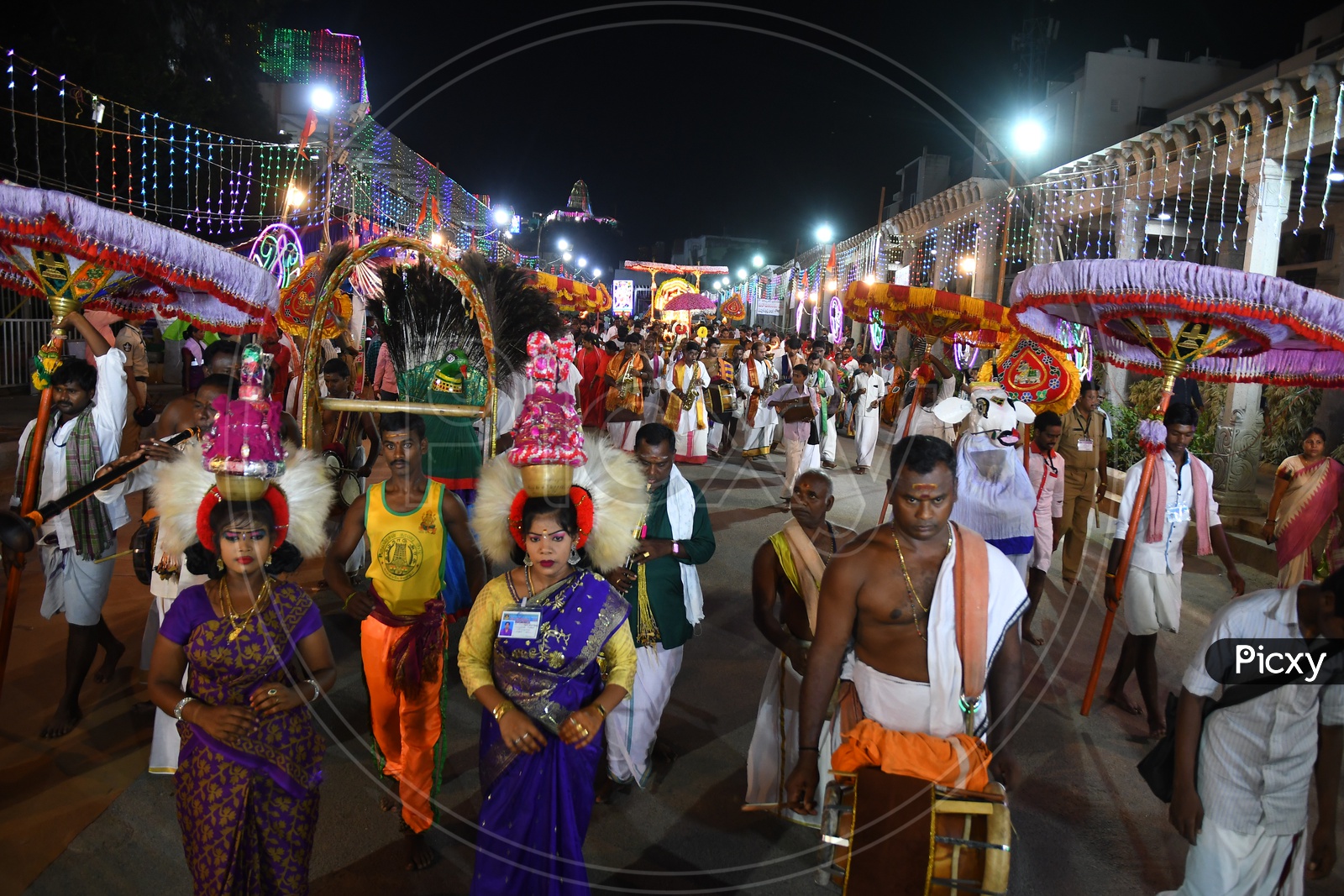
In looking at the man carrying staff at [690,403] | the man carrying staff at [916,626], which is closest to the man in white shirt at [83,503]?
the man carrying staff at [916,626]

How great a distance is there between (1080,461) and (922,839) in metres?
6.04

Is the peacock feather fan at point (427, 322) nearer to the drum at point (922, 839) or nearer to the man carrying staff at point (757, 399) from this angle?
the drum at point (922, 839)

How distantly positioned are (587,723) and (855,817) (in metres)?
0.90

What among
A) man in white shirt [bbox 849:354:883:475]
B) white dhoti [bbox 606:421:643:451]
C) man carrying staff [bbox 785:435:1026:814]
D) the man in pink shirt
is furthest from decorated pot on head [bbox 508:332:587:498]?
man in white shirt [bbox 849:354:883:475]

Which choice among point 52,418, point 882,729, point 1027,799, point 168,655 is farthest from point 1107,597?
point 52,418

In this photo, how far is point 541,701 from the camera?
302 cm

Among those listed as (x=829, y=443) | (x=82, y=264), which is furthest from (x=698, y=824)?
(x=829, y=443)

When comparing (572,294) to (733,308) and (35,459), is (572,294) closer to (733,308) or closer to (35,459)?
(733,308)

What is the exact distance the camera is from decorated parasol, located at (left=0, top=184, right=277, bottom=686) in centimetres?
365

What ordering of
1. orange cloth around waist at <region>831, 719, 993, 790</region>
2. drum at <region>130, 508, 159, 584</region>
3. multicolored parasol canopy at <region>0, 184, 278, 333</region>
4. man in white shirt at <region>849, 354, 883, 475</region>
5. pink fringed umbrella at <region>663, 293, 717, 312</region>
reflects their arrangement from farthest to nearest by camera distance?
1. pink fringed umbrella at <region>663, 293, 717, 312</region>
2. man in white shirt at <region>849, 354, 883, 475</region>
3. drum at <region>130, 508, 159, 584</region>
4. multicolored parasol canopy at <region>0, 184, 278, 333</region>
5. orange cloth around waist at <region>831, 719, 993, 790</region>

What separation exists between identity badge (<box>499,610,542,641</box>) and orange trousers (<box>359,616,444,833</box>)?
983 millimetres

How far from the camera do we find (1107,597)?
5.55m

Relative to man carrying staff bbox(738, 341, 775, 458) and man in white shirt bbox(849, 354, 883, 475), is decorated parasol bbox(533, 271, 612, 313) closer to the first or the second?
man carrying staff bbox(738, 341, 775, 458)

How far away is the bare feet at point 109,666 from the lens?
5215mm
